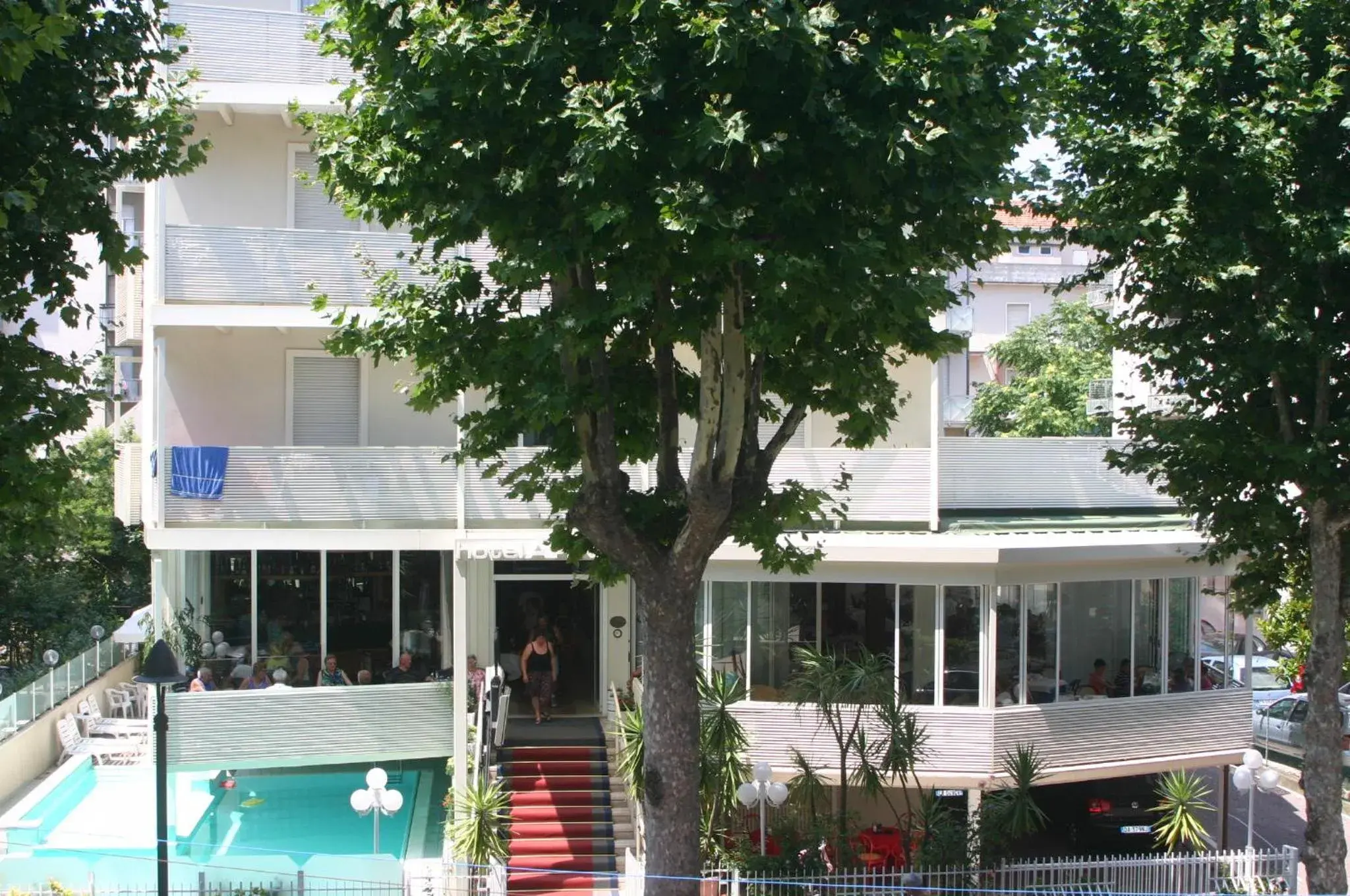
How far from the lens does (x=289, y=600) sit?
19.5m

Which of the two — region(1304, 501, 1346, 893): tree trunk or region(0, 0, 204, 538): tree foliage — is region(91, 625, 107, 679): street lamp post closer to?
region(0, 0, 204, 538): tree foliage

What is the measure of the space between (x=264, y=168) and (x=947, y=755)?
1267 centimetres

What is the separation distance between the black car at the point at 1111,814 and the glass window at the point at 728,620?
Answer: 6105 mm

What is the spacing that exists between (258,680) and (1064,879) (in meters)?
10.9

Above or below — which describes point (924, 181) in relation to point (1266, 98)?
below

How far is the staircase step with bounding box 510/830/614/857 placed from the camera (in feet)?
52.9

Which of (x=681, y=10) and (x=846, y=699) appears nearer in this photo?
(x=681, y=10)

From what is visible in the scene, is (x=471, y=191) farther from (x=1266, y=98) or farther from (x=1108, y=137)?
(x=1266, y=98)

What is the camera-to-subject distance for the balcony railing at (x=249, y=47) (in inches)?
717

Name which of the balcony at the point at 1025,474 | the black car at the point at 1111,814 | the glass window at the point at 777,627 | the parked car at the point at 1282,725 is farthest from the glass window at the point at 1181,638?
the parked car at the point at 1282,725

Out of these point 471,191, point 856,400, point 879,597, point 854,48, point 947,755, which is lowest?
point 947,755

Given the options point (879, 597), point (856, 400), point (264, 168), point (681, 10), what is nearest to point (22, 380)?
point (681, 10)

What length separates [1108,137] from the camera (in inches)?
536

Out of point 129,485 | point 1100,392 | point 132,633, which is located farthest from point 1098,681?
point 1100,392
